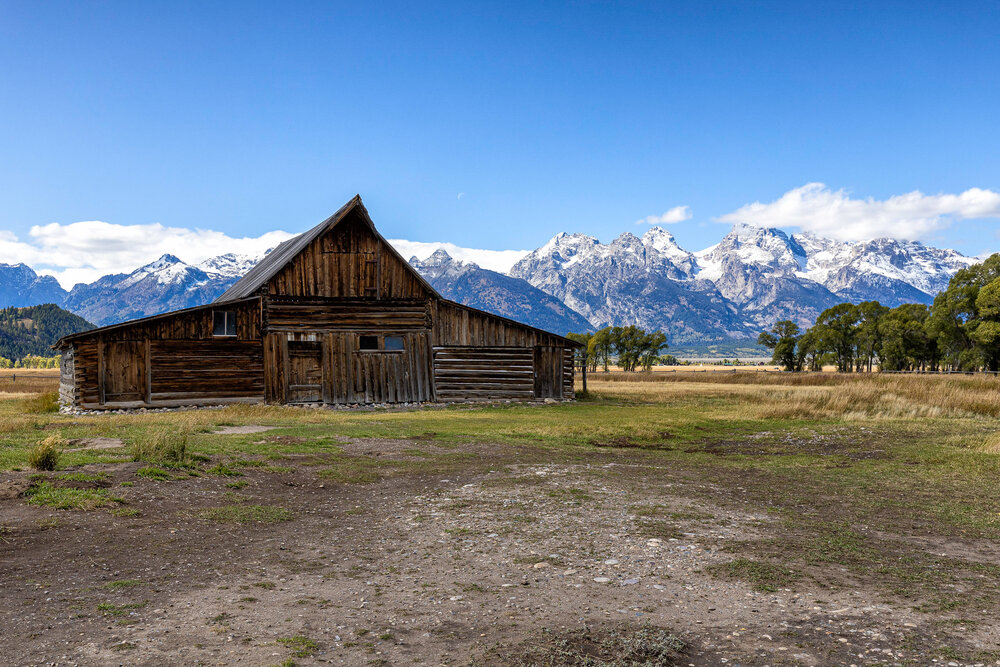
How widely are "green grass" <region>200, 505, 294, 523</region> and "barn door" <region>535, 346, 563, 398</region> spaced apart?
28086 millimetres

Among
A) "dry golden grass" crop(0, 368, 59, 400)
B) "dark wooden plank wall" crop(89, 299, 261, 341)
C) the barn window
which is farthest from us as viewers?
"dry golden grass" crop(0, 368, 59, 400)

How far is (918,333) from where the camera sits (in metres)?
88.6

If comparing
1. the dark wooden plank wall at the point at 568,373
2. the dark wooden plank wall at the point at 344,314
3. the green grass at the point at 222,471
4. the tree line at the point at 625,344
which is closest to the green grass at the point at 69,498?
the green grass at the point at 222,471

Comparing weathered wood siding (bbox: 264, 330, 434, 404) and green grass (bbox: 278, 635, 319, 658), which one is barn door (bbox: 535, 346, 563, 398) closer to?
weathered wood siding (bbox: 264, 330, 434, 404)

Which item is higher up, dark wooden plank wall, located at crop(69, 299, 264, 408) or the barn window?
the barn window

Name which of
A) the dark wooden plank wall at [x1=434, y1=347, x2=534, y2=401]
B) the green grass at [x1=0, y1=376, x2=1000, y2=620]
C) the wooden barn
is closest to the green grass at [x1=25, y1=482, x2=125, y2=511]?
the green grass at [x1=0, y1=376, x2=1000, y2=620]

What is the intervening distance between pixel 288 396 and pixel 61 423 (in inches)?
470

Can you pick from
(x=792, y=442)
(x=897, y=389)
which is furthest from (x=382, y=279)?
(x=897, y=389)

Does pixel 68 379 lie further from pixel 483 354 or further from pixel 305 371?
pixel 483 354

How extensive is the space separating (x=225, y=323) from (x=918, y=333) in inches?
3505

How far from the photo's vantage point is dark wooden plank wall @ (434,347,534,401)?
35.8m

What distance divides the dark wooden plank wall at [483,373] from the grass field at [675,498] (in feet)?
38.4

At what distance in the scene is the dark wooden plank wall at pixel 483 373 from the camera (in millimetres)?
35750

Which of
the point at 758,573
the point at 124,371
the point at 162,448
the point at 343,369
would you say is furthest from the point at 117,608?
the point at 343,369
